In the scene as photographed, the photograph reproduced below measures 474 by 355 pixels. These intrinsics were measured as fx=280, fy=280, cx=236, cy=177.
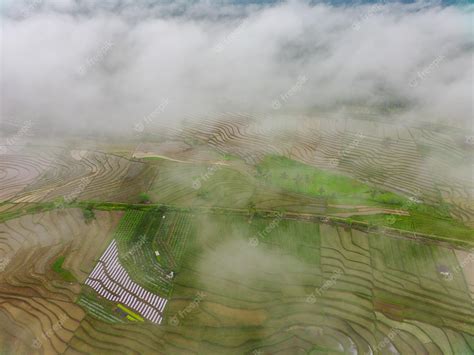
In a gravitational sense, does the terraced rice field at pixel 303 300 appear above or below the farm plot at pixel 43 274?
below

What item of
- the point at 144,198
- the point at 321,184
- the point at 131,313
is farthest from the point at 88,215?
the point at 321,184

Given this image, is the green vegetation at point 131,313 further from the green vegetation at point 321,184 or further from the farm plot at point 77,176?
the green vegetation at point 321,184

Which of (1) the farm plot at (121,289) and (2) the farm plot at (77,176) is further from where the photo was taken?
(2) the farm plot at (77,176)

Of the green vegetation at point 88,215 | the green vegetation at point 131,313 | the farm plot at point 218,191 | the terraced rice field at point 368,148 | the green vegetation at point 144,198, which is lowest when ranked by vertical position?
the terraced rice field at point 368,148

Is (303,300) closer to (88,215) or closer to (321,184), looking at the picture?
(321,184)

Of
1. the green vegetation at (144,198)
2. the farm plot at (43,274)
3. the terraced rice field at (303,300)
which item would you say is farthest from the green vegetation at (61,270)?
the green vegetation at (144,198)

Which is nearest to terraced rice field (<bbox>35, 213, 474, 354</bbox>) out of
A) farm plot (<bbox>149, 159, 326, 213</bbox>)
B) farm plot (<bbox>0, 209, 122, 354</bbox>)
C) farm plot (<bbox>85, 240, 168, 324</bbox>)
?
farm plot (<bbox>85, 240, 168, 324</bbox>)

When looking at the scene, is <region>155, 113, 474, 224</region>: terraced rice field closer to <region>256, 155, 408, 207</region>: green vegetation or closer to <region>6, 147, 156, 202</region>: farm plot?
<region>256, 155, 408, 207</region>: green vegetation

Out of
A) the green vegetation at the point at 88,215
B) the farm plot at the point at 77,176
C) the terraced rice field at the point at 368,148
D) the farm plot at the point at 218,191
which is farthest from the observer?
the terraced rice field at the point at 368,148
